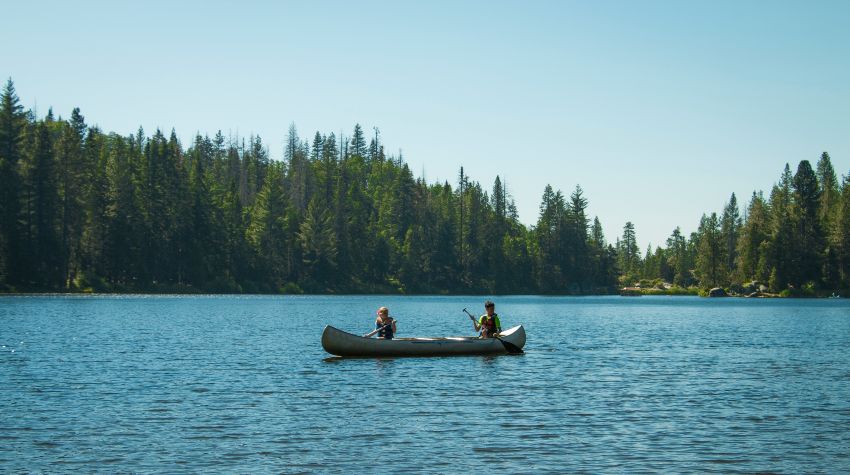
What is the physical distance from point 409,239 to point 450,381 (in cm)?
15408

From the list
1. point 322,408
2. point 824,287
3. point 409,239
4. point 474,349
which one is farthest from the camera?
point 409,239

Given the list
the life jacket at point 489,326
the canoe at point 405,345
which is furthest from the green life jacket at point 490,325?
the canoe at point 405,345

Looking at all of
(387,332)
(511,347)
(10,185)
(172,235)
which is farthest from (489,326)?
(172,235)

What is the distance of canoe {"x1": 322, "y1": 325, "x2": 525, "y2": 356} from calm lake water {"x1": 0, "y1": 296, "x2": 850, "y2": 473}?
2.11 ft

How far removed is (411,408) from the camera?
28000mm

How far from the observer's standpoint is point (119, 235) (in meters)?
132

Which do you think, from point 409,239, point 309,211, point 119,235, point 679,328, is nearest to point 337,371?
point 679,328

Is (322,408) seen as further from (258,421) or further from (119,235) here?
(119,235)

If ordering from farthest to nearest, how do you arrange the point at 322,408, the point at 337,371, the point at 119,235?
the point at 119,235
the point at 337,371
the point at 322,408

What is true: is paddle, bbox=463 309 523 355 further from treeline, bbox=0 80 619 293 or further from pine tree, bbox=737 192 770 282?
pine tree, bbox=737 192 770 282

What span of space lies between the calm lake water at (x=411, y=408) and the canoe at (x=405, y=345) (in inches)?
25.3

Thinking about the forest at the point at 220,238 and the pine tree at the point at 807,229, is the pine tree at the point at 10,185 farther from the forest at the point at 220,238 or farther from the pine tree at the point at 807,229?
the pine tree at the point at 807,229

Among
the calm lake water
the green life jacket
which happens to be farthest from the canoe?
the calm lake water

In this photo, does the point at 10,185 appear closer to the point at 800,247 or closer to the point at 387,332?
the point at 387,332
